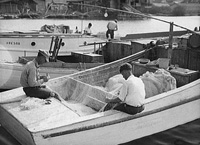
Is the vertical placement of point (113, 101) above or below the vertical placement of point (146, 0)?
Answer: below

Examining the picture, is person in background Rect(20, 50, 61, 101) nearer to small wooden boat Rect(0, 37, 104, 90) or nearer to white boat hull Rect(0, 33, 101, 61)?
small wooden boat Rect(0, 37, 104, 90)

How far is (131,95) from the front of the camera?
Answer: 6312mm

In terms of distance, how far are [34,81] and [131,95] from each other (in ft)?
7.73

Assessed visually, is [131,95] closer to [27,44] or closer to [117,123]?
[117,123]

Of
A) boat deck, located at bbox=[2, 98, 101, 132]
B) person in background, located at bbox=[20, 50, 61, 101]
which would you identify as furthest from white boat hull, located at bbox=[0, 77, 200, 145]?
person in background, located at bbox=[20, 50, 61, 101]

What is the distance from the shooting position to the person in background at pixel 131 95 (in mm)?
6082

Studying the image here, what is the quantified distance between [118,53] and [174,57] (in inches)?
174

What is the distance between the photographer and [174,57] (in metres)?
9.98

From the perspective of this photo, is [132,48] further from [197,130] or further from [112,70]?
[197,130]

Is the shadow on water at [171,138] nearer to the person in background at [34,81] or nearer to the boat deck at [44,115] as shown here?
the boat deck at [44,115]

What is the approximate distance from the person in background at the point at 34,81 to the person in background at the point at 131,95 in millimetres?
1763

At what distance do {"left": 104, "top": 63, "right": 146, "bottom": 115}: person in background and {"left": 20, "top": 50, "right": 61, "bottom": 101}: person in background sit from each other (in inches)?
69.4

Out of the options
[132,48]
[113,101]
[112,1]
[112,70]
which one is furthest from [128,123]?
[112,1]

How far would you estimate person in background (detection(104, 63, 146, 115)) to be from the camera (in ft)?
20.0
